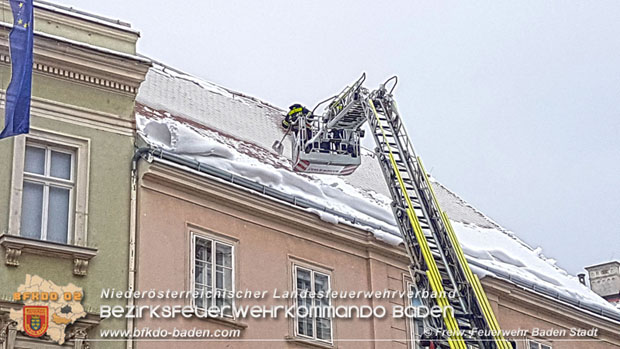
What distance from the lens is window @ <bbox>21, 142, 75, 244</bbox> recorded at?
48.5 feet

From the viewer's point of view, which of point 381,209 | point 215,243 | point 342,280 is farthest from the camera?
point 381,209

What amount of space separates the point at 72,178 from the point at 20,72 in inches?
72.4

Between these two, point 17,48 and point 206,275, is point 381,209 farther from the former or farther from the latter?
point 17,48

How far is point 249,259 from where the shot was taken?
17125mm

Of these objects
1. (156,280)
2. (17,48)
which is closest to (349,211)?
(156,280)

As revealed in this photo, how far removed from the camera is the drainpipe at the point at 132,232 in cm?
1500

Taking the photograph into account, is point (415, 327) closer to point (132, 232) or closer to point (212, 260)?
point (212, 260)

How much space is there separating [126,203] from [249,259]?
2402 mm

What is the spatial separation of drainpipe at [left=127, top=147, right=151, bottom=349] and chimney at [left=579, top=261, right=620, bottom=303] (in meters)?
18.0

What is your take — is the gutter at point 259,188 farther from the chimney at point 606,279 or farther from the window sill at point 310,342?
the chimney at point 606,279

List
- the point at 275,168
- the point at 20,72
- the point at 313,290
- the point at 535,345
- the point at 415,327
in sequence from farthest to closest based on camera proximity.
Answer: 1. the point at 535,345
2. the point at 415,327
3. the point at 275,168
4. the point at 313,290
5. the point at 20,72

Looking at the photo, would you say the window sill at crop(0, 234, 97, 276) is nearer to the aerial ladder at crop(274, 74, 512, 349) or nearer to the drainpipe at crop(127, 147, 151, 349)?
the drainpipe at crop(127, 147, 151, 349)

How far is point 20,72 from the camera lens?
14.3 meters

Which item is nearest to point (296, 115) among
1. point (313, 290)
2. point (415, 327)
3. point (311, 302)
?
point (313, 290)
